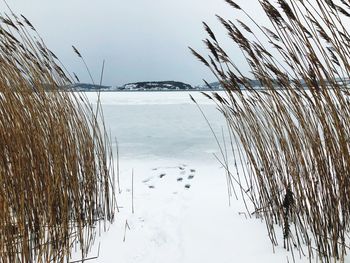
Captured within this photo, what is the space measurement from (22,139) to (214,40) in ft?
3.16

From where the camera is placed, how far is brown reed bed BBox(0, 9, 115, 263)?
1.32 m

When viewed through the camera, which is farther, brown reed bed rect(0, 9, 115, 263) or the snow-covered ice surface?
the snow-covered ice surface

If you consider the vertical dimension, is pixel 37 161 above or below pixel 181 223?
above

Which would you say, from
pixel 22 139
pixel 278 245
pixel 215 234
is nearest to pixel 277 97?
pixel 278 245

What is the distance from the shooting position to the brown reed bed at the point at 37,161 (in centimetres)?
132

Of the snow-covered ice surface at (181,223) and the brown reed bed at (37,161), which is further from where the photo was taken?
the snow-covered ice surface at (181,223)

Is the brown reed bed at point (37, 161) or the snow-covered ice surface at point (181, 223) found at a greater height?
the brown reed bed at point (37, 161)

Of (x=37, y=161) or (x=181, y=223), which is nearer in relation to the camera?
(x=37, y=161)

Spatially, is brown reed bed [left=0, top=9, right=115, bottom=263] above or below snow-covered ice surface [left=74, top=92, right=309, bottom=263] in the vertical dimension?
above

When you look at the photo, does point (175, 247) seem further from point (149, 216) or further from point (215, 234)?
point (149, 216)

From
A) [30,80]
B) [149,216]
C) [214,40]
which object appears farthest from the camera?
[149,216]

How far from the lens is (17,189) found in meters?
1.36

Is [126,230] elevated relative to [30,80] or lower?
lower

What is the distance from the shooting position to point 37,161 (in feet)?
4.99
